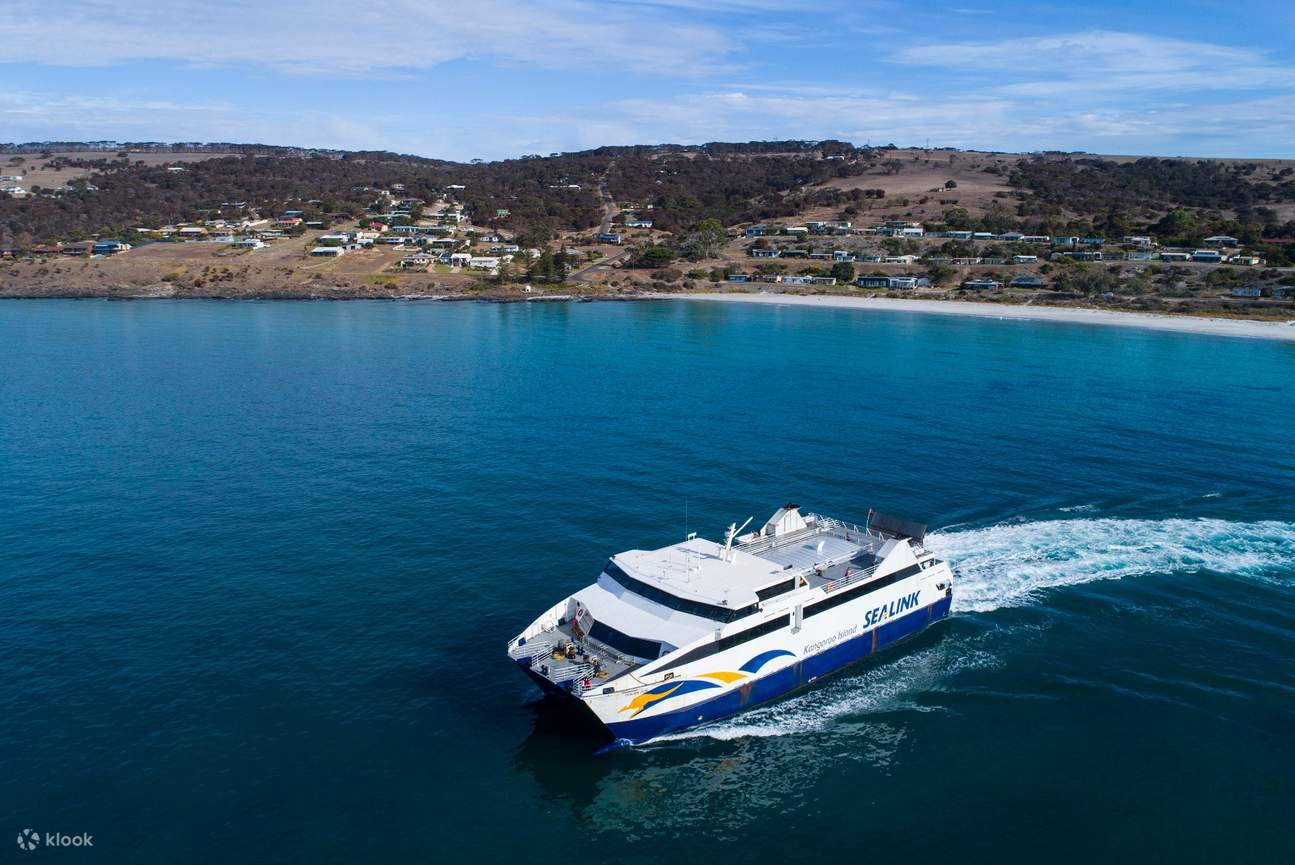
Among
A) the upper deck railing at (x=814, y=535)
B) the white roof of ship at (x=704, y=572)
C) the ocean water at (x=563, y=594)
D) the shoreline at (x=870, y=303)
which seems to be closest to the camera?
the ocean water at (x=563, y=594)

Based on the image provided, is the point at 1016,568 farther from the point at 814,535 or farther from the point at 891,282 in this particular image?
the point at 891,282

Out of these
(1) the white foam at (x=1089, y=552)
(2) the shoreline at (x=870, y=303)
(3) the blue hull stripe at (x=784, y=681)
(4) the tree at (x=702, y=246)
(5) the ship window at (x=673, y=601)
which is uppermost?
(4) the tree at (x=702, y=246)

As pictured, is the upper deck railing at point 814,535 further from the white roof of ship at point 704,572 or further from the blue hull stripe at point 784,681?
the blue hull stripe at point 784,681


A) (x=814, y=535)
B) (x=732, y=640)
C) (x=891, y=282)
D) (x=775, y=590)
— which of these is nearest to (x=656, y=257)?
(x=891, y=282)

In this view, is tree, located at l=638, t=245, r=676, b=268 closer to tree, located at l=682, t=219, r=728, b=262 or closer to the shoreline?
tree, located at l=682, t=219, r=728, b=262

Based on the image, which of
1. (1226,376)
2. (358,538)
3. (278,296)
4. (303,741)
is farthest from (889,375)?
(278,296)

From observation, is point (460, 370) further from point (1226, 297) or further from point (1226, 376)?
point (1226, 297)

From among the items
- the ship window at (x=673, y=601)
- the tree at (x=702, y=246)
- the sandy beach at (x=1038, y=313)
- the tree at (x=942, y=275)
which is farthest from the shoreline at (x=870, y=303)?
the ship window at (x=673, y=601)
